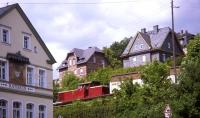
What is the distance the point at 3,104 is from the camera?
4775cm

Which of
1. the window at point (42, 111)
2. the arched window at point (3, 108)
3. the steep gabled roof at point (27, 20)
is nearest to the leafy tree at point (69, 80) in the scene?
the steep gabled roof at point (27, 20)

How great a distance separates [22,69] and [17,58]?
4.83 ft

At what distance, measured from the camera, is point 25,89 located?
5022cm

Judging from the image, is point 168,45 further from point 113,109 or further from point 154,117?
point 154,117

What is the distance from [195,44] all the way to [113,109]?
1302 centimetres

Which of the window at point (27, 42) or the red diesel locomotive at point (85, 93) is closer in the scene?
the window at point (27, 42)

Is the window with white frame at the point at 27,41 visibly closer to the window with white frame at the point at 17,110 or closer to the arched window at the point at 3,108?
the window with white frame at the point at 17,110

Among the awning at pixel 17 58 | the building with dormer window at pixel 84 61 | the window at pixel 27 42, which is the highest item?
the building with dormer window at pixel 84 61

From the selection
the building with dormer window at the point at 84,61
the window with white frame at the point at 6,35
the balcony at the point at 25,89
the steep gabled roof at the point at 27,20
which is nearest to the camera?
the balcony at the point at 25,89

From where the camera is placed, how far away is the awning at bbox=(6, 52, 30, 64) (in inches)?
1920

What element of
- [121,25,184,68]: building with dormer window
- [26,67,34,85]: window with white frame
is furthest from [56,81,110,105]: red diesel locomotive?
[121,25,184,68]: building with dormer window

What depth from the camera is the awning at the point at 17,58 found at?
160ft

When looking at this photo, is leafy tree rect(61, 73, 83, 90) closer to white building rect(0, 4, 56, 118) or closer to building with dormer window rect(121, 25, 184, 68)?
building with dormer window rect(121, 25, 184, 68)

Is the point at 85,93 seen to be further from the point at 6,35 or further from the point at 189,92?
the point at 189,92
